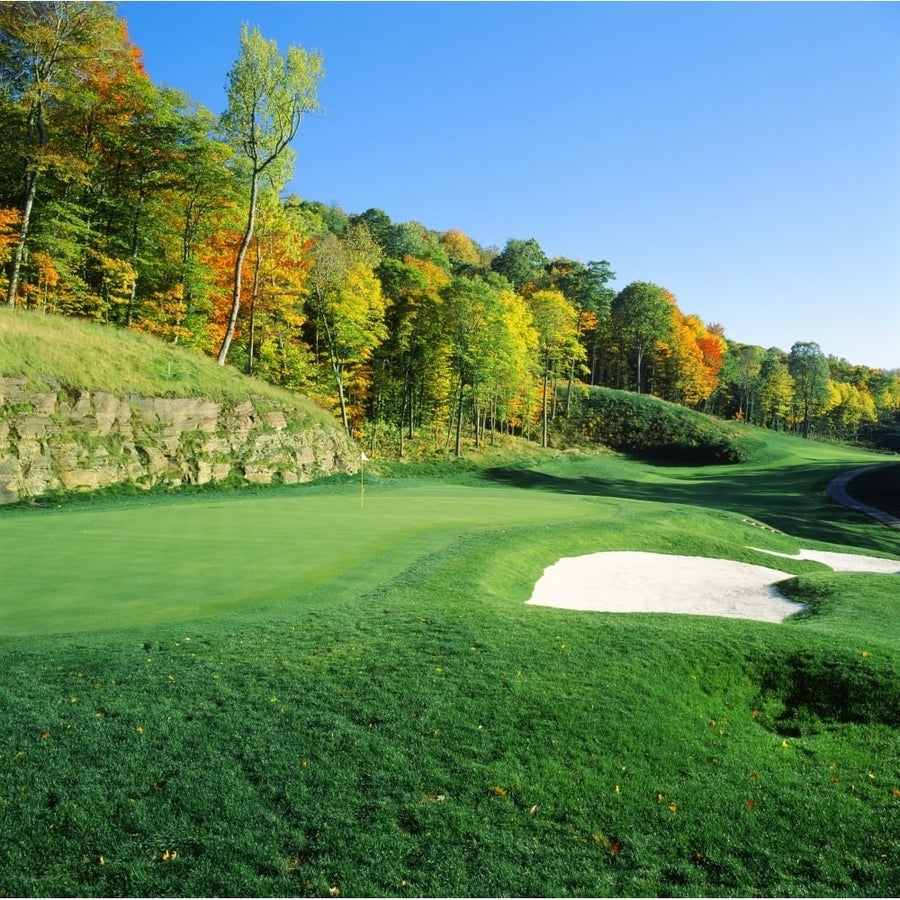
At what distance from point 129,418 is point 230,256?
19154 millimetres

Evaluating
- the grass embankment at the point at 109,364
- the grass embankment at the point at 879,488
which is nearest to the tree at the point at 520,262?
the grass embankment at the point at 879,488

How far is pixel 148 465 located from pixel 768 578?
21243 mm

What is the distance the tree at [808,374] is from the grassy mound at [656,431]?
3047cm

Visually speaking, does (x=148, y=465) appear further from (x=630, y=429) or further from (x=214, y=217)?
(x=630, y=429)

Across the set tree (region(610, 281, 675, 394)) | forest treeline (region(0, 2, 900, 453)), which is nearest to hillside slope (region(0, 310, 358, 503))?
forest treeline (region(0, 2, 900, 453))

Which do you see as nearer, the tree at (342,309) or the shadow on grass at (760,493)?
the shadow on grass at (760,493)

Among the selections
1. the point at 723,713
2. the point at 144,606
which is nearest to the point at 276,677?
the point at 144,606

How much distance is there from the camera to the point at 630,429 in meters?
65.7

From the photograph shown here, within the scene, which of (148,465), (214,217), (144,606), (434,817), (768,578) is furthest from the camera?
(214,217)

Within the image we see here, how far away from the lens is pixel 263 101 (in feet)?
97.6

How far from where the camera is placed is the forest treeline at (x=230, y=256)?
27.9 metres

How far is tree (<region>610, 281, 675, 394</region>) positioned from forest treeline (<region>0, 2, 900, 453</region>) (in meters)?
21.3

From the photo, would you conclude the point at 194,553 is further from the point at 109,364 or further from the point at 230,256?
the point at 230,256

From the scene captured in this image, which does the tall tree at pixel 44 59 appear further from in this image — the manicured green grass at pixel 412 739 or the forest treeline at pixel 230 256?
the manicured green grass at pixel 412 739
